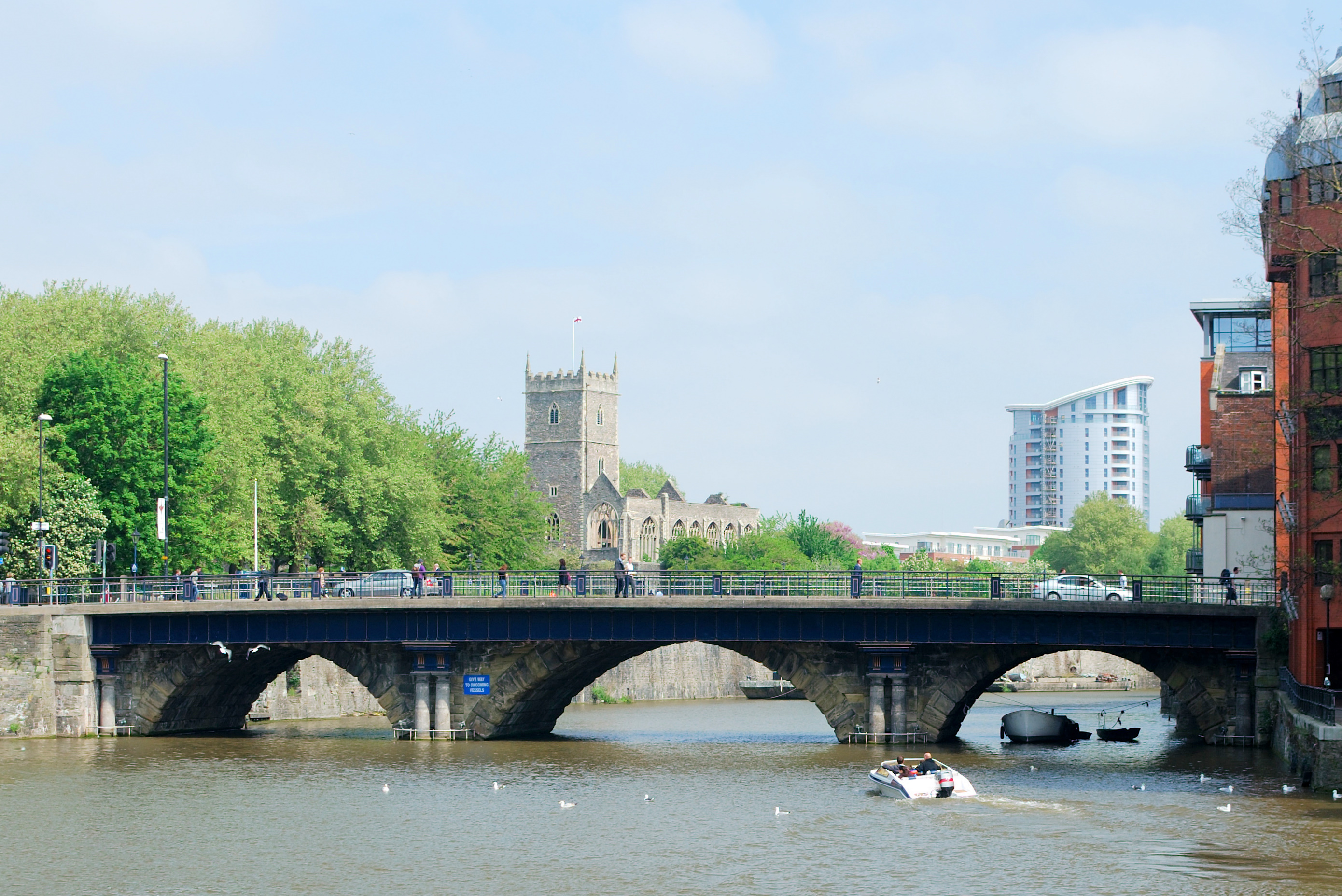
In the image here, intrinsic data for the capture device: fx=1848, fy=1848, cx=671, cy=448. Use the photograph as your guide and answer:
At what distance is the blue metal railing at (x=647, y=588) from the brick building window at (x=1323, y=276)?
1078 centimetres

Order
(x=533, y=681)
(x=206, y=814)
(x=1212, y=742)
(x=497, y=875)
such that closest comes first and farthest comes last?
(x=497, y=875), (x=206, y=814), (x=1212, y=742), (x=533, y=681)

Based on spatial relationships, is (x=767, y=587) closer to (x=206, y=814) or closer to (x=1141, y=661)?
(x=1141, y=661)

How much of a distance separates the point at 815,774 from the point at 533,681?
49.3 feet

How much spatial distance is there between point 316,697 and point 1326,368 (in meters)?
54.5

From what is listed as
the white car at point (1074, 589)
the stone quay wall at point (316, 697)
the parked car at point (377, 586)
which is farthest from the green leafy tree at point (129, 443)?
the white car at point (1074, 589)

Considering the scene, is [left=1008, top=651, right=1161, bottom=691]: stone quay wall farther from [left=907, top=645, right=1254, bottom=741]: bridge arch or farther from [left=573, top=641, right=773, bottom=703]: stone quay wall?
[left=907, top=645, right=1254, bottom=741]: bridge arch

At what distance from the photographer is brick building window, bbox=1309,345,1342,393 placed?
56.4 meters

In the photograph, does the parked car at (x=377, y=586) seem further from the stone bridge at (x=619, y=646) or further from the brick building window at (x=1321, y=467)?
the brick building window at (x=1321, y=467)

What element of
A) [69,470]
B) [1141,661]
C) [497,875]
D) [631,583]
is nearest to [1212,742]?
[1141,661]

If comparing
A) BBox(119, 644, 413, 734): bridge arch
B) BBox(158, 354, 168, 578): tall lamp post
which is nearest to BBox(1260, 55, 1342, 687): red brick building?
BBox(119, 644, 413, 734): bridge arch

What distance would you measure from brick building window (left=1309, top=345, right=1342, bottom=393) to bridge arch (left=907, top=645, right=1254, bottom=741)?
12.7 meters

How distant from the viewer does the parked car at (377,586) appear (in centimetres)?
7604

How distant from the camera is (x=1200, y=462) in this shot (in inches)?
3812

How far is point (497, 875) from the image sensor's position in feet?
140
